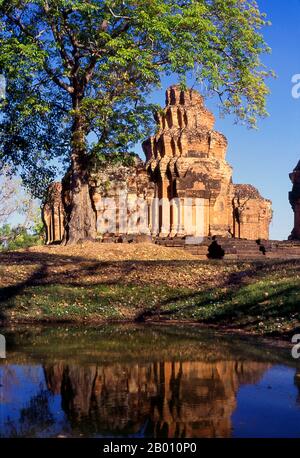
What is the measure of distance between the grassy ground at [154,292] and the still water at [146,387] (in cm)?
210

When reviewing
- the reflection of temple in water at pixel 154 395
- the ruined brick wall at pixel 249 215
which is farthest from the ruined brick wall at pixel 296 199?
the reflection of temple in water at pixel 154 395

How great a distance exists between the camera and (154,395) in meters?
5.24

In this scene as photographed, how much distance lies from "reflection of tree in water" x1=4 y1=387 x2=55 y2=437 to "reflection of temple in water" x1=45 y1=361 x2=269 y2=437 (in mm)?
174

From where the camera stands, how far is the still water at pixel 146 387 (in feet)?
13.9

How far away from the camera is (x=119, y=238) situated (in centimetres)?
2473

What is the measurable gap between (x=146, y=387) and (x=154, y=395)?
1.07ft

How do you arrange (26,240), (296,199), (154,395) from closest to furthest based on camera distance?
1. (154,395)
2. (296,199)
3. (26,240)

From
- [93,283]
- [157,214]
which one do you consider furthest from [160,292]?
[157,214]

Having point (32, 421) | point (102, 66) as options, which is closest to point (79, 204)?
point (102, 66)

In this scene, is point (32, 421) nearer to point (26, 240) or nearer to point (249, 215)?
point (249, 215)

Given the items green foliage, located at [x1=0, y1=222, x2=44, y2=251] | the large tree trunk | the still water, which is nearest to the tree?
the large tree trunk

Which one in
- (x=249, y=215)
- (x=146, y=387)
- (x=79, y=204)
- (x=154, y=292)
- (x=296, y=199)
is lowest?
(x=146, y=387)

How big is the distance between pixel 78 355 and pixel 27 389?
1753mm
